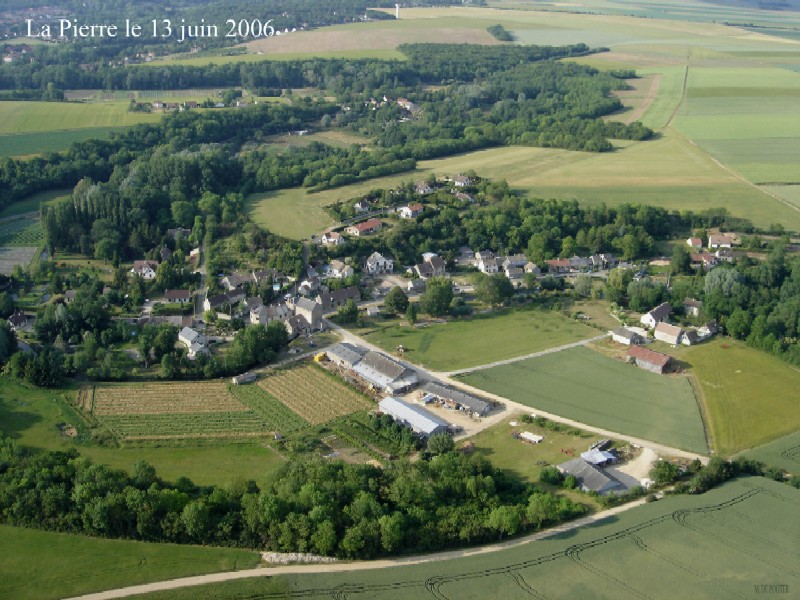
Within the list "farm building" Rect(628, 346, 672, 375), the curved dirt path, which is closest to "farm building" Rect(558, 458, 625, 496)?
the curved dirt path

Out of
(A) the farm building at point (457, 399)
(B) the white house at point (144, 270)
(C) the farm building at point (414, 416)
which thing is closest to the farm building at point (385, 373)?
(A) the farm building at point (457, 399)

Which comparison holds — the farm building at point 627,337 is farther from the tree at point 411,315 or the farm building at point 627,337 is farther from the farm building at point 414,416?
the farm building at point 414,416

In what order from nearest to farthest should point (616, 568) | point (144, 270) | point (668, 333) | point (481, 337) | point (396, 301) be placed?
point (616, 568)
point (668, 333)
point (481, 337)
point (396, 301)
point (144, 270)

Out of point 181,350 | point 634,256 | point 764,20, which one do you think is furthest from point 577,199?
point 764,20

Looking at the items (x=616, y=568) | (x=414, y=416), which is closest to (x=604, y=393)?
(x=414, y=416)

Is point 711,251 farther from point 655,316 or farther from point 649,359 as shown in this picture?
point 649,359

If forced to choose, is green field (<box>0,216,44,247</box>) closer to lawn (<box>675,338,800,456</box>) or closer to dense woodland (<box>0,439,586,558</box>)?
dense woodland (<box>0,439,586,558</box>)
